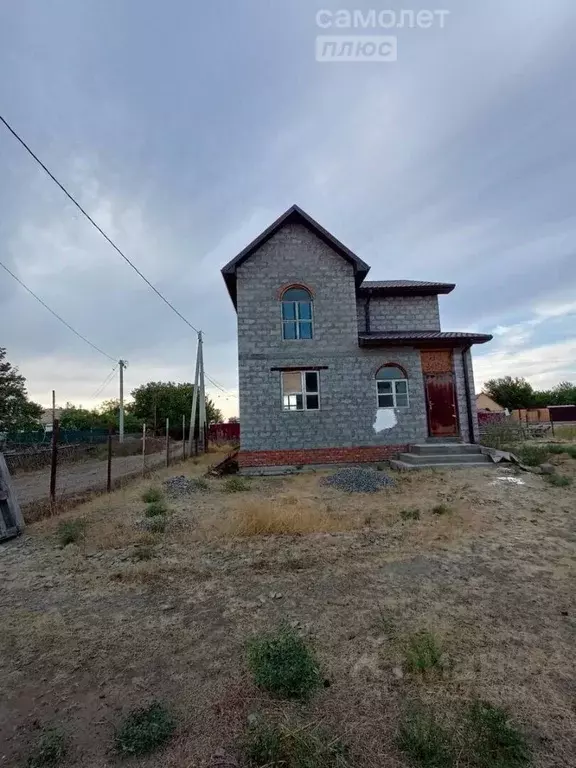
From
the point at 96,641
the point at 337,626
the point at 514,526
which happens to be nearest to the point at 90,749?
the point at 96,641

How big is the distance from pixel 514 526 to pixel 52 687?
6219mm

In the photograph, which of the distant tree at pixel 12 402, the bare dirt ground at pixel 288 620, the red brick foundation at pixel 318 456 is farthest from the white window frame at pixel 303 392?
the distant tree at pixel 12 402

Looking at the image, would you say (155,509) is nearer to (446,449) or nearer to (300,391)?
(300,391)

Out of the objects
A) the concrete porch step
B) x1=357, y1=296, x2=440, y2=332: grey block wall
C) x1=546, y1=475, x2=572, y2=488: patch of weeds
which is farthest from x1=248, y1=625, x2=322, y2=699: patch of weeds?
x1=357, y1=296, x2=440, y2=332: grey block wall

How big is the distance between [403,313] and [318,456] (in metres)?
6.42

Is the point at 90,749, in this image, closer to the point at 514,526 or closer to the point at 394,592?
the point at 394,592

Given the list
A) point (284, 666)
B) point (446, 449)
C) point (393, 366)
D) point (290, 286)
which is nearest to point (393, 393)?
point (393, 366)

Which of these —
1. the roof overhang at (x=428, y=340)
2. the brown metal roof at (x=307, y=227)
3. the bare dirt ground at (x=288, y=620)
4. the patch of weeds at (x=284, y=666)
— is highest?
the brown metal roof at (x=307, y=227)

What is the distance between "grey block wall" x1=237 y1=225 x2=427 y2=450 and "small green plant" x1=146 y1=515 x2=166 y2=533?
6.05 meters

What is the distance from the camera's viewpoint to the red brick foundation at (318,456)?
42.0 ft

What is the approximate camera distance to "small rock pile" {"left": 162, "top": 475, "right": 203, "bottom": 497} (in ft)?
31.0

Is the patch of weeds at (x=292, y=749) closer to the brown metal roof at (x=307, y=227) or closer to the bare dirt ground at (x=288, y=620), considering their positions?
the bare dirt ground at (x=288, y=620)

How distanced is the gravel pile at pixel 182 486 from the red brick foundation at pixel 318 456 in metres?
2.43

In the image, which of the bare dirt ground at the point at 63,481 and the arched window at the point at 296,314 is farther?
the arched window at the point at 296,314
